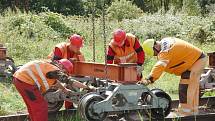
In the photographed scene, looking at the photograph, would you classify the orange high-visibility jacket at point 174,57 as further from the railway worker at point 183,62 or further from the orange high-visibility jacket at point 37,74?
the orange high-visibility jacket at point 37,74

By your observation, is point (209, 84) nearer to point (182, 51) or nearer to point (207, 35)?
point (182, 51)

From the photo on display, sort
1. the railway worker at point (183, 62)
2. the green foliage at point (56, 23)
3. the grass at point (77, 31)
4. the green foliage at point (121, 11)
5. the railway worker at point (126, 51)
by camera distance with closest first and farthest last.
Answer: the railway worker at point (183, 62), the railway worker at point (126, 51), the grass at point (77, 31), the green foliage at point (56, 23), the green foliage at point (121, 11)

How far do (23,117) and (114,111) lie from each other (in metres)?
1.86

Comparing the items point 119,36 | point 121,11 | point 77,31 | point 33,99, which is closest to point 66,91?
point 33,99

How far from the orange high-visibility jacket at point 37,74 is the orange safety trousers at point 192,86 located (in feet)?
8.82

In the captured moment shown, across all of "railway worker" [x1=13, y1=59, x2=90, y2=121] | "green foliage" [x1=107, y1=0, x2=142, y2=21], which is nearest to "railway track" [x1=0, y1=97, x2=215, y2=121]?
"railway worker" [x1=13, y1=59, x2=90, y2=121]

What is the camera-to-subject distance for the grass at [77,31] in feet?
57.9

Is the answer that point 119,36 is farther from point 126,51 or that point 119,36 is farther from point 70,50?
point 70,50

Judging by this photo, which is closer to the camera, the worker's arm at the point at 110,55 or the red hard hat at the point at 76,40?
the red hard hat at the point at 76,40

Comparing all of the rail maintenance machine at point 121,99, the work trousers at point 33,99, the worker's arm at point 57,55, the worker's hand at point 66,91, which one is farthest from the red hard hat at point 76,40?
the work trousers at point 33,99

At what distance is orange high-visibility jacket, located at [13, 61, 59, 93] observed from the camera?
742 centimetres

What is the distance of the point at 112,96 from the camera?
Result: 7746 millimetres

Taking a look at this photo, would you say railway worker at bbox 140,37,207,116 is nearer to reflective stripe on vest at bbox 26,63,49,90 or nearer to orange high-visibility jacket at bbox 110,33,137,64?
orange high-visibility jacket at bbox 110,33,137,64

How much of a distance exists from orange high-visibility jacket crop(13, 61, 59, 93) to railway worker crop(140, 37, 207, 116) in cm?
199
